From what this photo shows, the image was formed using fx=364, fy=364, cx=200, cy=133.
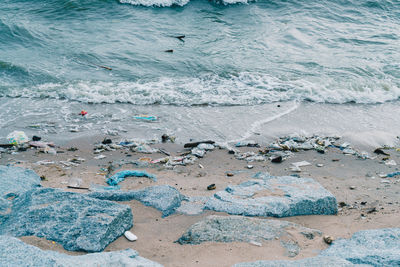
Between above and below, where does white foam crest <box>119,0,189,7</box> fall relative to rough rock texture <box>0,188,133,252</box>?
above

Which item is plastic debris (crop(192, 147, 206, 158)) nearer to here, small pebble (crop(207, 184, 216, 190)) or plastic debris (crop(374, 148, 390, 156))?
small pebble (crop(207, 184, 216, 190))

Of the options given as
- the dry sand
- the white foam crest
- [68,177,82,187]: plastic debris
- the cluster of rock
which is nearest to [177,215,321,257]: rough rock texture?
the dry sand

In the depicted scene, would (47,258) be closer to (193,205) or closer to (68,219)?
(68,219)

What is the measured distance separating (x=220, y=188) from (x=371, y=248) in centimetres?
183

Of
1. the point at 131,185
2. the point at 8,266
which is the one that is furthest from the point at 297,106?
the point at 8,266

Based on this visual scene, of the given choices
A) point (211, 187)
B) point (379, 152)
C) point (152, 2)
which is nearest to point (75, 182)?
point (211, 187)

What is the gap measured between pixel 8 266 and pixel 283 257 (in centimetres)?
178

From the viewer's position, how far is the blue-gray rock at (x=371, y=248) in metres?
2.35

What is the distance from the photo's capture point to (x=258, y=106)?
7422 millimetres

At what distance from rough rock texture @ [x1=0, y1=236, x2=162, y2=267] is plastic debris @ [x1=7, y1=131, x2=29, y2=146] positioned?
3519 millimetres

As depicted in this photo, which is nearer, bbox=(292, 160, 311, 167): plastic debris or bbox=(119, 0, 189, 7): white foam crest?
bbox=(292, 160, 311, 167): plastic debris

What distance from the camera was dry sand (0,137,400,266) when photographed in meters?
2.69

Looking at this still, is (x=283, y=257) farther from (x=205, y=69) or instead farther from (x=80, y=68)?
(x=80, y=68)

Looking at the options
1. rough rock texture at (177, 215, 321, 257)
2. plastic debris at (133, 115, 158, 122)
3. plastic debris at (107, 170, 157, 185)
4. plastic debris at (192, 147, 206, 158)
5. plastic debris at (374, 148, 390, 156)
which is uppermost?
rough rock texture at (177, 215, 321, 257)
